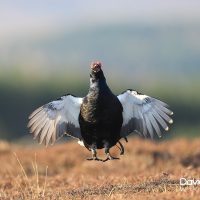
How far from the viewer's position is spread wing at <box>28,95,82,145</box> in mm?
13391

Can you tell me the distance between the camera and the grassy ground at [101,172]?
11.4 m

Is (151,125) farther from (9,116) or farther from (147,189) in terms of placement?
(9,116)

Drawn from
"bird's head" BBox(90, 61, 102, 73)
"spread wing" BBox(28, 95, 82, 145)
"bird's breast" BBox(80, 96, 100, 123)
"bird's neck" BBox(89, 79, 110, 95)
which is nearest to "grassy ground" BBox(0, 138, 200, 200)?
"spread wing" BBox(28, 95, 82, 145)

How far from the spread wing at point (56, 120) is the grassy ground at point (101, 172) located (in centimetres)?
48

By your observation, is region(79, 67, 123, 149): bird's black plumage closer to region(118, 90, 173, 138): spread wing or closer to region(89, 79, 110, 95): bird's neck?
region(89, 79, 110, 95): bird's neck

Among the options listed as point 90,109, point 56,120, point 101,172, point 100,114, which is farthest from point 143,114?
point 101,172

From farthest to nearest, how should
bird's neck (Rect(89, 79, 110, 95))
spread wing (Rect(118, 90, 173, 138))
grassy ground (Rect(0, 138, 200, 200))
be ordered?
spread wing (Rect(118, 90, 173, 138)), bird's neck (Rect(89, 79, 110, 95)), grassy ground (Rect(0, 138, 200, 200))

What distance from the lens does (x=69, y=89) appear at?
15512 centimetres

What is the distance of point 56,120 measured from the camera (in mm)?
13703

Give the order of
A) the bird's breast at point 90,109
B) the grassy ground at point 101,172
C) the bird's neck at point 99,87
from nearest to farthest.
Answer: the grassy ground at point 101,172, the bird's breast at point 90,109, the bird's neck at point 99,87

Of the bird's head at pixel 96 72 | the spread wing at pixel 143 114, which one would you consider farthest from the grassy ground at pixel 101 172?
the bird's head at pixel 96 72

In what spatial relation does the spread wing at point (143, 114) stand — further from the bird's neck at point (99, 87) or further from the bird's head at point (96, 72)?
the bird's head at point (96, 72)

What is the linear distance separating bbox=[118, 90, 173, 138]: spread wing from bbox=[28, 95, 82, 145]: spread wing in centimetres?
75

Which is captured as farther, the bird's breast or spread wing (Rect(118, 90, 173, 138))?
spread wing (Rect(118, 90, 173, 138))
